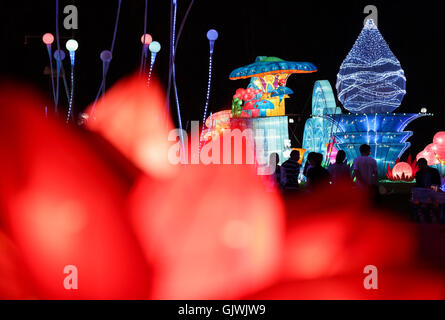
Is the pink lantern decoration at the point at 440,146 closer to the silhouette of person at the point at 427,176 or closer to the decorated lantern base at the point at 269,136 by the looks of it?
the decorated lantern base at the point at 269,136

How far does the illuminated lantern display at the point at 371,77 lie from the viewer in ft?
59.8

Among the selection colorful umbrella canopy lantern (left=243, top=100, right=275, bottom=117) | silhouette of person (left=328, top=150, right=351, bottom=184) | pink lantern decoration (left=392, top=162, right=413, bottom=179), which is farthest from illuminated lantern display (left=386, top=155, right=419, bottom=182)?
silhouette of person (left=328, top=150, right=351, bottom=184)

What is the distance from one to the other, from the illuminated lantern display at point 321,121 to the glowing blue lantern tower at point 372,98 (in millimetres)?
2086

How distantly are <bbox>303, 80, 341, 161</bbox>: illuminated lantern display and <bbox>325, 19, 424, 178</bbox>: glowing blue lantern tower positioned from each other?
2.09m

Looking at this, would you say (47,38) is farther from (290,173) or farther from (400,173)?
(400,173)

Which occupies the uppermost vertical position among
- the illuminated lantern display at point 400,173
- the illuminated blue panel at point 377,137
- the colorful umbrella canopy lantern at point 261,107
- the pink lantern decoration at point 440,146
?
the colorful umbrella canopy lantern at point 261,107

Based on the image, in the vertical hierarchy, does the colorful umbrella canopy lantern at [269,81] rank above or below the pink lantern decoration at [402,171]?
above

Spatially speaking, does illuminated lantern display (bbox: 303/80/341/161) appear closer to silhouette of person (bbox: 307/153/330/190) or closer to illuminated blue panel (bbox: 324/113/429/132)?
illuminated blue panel (bbox: 324/113/429/132)

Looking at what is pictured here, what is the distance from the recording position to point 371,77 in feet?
59.7

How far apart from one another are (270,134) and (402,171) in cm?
674

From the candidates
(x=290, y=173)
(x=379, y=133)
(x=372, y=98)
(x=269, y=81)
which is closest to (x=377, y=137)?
(x=379, y=133)

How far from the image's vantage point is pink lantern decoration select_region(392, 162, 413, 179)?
63.5 ft

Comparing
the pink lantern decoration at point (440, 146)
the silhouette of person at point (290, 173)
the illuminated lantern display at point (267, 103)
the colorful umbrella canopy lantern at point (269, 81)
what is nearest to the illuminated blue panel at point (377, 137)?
the pink lantern decoration at point (440, 146)

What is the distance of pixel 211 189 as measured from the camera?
752 centimetres
